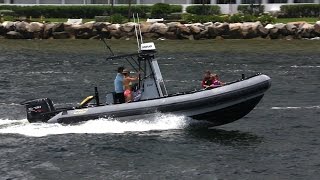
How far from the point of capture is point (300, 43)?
58.5 meters

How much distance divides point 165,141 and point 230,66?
2237 centimetres

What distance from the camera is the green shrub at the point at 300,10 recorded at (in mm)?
75688

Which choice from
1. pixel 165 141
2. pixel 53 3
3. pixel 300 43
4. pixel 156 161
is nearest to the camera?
pixel 156 161

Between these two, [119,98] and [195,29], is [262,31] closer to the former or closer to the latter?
[195,29]

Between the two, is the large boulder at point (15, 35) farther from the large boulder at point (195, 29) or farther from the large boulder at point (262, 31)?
the large boulder at point (262, 31)

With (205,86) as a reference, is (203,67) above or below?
below

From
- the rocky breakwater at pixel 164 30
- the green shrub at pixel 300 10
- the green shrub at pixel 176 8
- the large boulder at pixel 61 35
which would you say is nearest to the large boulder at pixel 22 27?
the rocky breakwater at pixel 164 30

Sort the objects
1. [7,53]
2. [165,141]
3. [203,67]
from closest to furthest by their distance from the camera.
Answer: [165,141]
[203,67]
[7,53]

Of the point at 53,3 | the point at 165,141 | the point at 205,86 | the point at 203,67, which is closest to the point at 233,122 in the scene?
the point at 205,86

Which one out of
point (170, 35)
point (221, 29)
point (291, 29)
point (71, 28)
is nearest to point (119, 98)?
point (170, 35)

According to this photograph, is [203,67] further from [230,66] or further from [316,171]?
[316,171]

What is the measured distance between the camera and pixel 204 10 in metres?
77.4

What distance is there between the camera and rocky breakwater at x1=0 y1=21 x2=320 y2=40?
63625mm

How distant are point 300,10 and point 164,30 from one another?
18.2 m
